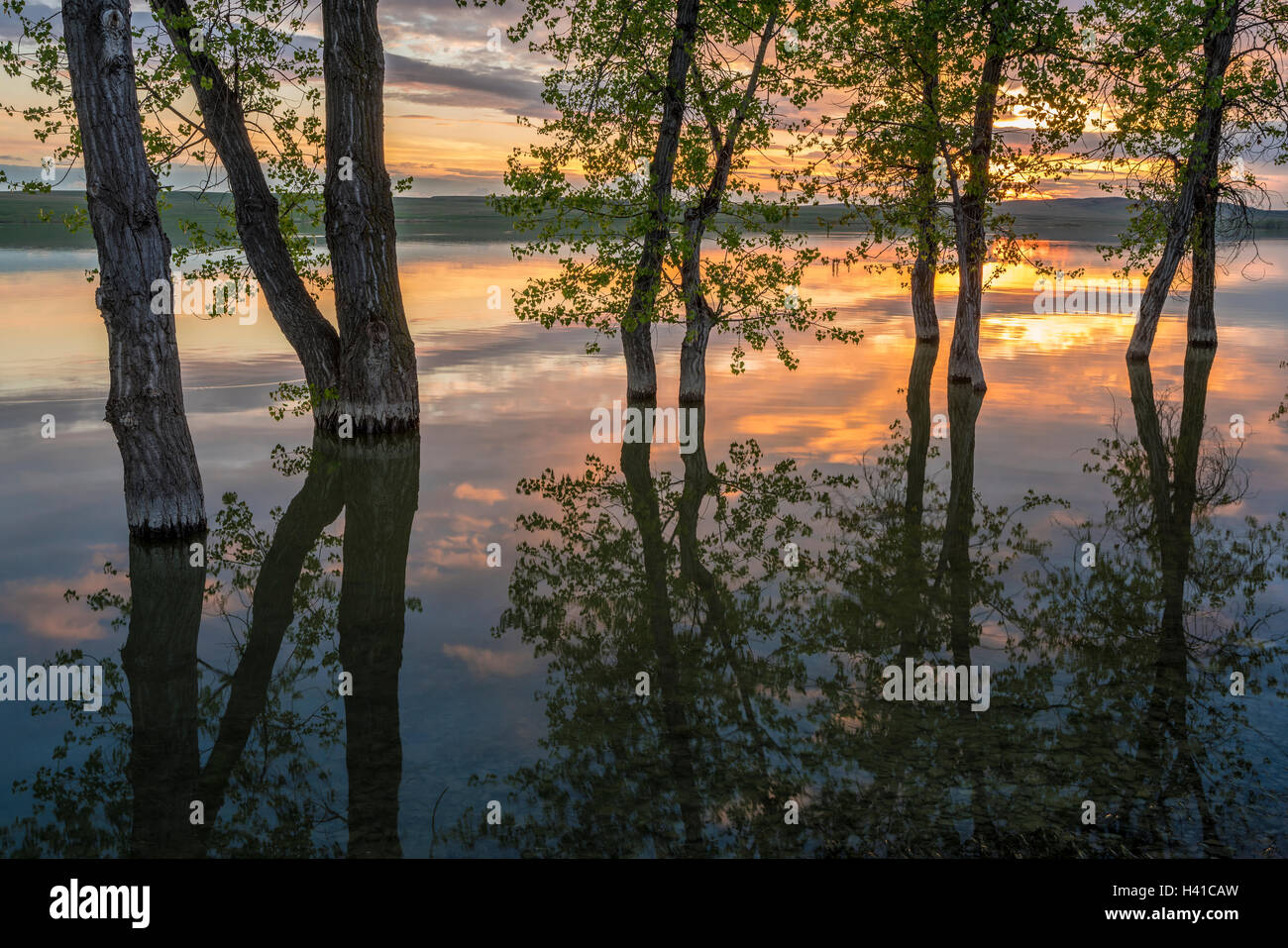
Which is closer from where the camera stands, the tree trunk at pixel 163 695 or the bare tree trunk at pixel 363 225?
the tree trunk at pixel 163 695

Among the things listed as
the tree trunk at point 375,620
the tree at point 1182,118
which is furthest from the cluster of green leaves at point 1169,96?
the tree trunk at point 375,620

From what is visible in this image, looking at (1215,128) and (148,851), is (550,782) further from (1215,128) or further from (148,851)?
(1215,128)

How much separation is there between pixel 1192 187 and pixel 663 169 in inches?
700

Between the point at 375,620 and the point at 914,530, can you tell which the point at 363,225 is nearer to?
the point at 375,620

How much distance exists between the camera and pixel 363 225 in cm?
1977

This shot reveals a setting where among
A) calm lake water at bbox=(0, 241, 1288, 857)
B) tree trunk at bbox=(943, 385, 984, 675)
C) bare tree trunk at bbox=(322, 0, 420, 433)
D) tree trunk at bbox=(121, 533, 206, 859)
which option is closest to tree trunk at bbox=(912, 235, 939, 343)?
tree trunk at bbox=(943, 385, 984, 675)

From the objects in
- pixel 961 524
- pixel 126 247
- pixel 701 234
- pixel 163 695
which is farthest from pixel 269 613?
pixel 701 234

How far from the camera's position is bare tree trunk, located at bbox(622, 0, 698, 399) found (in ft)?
70.8

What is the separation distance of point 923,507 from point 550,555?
19.5ft

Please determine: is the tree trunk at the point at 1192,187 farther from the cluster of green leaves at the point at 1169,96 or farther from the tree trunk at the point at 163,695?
the tree trunk at the point at 163,695

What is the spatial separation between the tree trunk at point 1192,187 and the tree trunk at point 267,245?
2273cm

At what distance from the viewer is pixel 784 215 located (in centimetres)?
2152

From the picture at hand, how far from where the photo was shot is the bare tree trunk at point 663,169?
2158 centimetres
